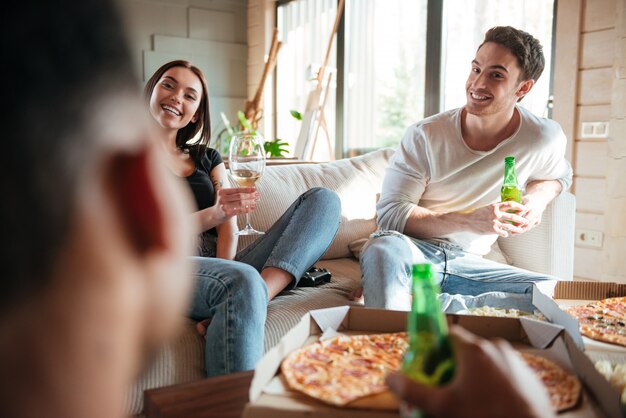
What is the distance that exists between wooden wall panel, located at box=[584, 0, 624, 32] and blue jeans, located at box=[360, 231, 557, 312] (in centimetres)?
159

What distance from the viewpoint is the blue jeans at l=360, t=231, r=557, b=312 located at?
1750 millimetres

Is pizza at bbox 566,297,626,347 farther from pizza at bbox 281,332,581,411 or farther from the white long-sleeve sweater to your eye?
the white long-sleeve sweater

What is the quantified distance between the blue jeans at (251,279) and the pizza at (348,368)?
55cm

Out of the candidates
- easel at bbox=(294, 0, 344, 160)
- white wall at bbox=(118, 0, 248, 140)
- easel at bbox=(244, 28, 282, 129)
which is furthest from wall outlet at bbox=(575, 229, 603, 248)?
white wall at bbox=(118, 0, 248, 140)

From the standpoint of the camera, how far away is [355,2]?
4918 millimetres

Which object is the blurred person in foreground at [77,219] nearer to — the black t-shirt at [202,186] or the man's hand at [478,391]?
the man's hand at [478,391]

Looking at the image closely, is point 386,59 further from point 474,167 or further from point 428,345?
point 428,345

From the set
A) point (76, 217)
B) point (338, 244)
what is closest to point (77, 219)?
point (76, 217)

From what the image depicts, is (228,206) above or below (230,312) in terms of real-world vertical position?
above

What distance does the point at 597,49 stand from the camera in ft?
9.68

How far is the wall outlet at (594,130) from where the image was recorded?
291 cm

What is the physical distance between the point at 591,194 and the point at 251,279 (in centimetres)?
211

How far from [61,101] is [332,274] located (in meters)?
1.93

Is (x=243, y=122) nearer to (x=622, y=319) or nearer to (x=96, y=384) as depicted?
(x=622, y=319)
